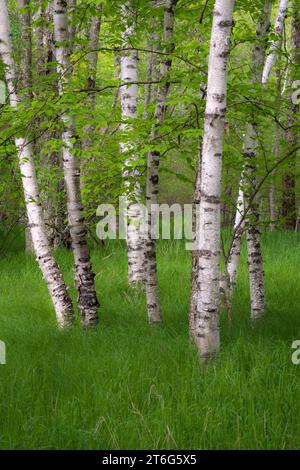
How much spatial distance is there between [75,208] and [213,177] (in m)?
2.69

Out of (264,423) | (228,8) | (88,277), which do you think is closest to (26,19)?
(88,277)

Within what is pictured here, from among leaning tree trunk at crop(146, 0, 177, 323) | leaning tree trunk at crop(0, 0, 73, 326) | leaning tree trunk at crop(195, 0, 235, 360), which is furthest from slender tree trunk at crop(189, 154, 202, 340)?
leaning tree trunk at crop(0, 0, 73, 326)

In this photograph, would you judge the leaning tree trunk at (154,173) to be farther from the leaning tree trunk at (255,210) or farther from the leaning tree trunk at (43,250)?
the leaning tree trunk at (43,250)

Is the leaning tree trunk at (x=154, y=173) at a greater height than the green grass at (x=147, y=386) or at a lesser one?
greater

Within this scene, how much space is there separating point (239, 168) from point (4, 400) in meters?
3.70

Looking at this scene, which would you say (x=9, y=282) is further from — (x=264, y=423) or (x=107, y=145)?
(x=264, y=423)

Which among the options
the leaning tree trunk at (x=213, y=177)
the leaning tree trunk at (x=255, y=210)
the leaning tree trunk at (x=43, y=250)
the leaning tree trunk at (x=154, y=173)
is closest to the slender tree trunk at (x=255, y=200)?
the leaning tree trunk at (x=255, y=210)

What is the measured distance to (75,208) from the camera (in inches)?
286

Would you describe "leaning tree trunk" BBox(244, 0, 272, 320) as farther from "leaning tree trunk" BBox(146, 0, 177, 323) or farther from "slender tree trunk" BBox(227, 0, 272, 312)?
"leaning tree trunk" BBox(146, 0, 177, 323)

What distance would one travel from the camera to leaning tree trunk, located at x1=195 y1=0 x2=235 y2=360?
498 cm

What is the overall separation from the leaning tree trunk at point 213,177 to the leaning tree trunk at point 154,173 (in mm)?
1041

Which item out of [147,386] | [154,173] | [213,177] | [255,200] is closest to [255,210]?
[255,200]

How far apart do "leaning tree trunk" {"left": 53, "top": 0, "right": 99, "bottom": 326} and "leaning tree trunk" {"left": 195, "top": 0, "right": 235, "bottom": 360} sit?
8.13ft

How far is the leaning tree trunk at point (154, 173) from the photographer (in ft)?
20.7
